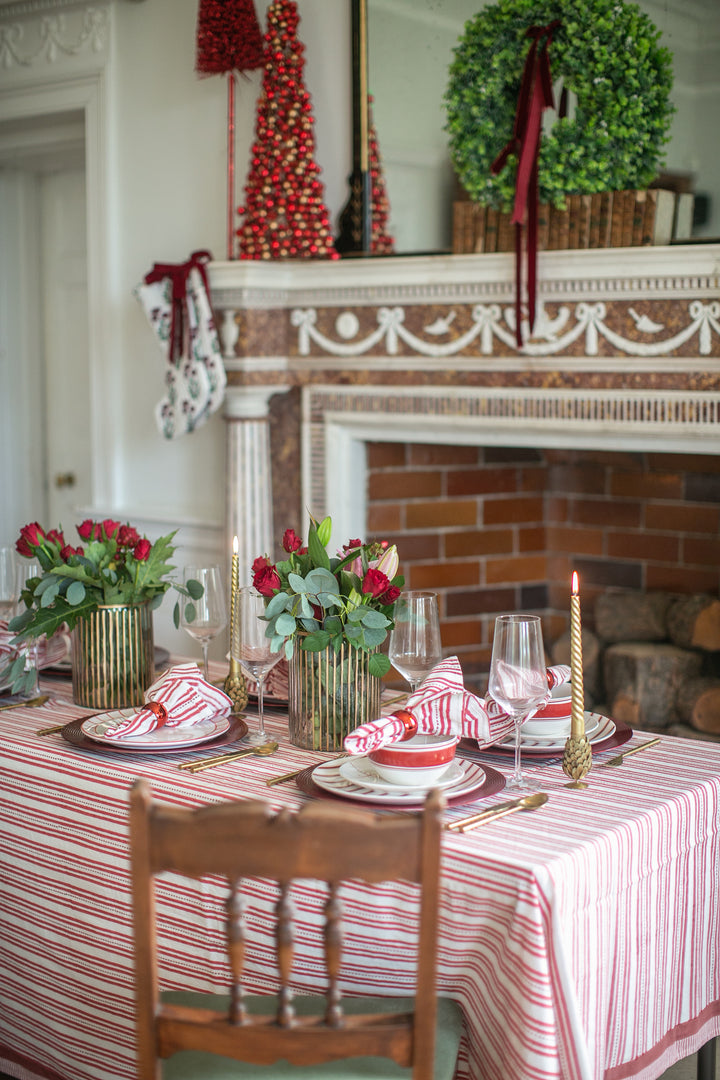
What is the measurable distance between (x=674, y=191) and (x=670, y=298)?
25 cm

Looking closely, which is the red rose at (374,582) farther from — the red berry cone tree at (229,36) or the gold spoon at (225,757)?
the red berry cone tree at (229,36)

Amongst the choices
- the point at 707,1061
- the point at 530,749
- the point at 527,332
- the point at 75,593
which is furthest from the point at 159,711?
the point at 527,332

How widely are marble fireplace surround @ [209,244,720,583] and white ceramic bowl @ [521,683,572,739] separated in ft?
4.06

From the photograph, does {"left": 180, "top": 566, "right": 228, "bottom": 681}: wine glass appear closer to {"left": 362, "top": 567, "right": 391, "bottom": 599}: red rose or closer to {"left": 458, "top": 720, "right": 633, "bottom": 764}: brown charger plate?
{"left": 362, "top": 567, "right": 391, "bottom": 599}: red rose

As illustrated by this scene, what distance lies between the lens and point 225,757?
72.9 inches

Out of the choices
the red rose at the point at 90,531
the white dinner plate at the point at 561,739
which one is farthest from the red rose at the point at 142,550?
the white dinner plate at the point at 561,739

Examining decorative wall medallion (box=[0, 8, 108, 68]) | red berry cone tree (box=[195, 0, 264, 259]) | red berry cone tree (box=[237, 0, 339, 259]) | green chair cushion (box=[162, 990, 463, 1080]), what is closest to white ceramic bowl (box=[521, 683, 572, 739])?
green chair cushion (box=[162, 990, 463, 1080])

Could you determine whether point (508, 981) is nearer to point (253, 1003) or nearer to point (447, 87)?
point (253, 1003)

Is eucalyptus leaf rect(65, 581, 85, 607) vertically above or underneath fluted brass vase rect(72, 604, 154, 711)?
above

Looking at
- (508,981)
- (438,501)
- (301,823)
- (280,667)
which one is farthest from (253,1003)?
(438,501)

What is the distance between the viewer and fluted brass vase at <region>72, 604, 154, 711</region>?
2.08m

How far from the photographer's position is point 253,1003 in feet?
5.01

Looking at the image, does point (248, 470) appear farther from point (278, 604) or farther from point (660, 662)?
point (278, 604)

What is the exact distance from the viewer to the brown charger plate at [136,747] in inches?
73.7
